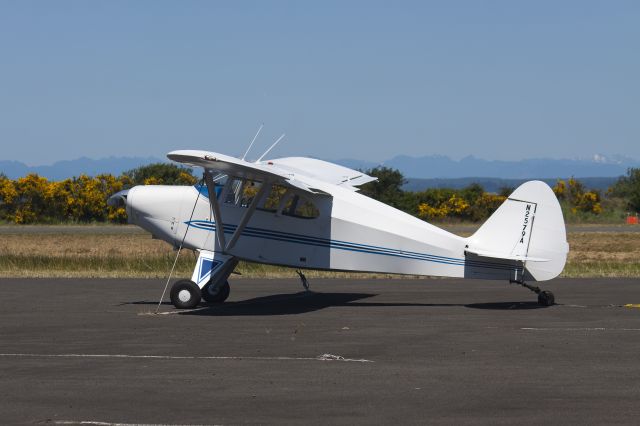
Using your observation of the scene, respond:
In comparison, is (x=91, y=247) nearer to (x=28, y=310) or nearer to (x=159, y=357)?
(x=28, y=310)

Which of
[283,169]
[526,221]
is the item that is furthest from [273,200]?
[526,221]

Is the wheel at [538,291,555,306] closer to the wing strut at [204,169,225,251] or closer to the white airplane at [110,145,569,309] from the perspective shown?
the white airplane at [110,145,569,309]

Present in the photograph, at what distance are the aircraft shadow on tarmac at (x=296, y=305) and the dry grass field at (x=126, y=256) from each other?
5725 mm

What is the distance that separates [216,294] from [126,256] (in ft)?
49.9

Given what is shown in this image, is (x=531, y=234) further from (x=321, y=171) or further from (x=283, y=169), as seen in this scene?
(x=321, y=171)

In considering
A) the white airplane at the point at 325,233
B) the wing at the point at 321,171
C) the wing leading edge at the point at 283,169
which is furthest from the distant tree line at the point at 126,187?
the white airplane at the point at 325,233

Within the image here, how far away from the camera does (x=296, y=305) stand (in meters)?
18.3

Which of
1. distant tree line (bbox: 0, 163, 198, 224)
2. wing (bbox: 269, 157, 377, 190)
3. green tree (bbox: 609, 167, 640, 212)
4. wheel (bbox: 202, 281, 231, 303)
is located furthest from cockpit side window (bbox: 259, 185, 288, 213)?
green tree (bbox: 609, 167, 640, 212)

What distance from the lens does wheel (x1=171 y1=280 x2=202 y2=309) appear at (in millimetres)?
17344

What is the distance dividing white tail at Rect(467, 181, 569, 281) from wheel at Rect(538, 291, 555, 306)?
571mm

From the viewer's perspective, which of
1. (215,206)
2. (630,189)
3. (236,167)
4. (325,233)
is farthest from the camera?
(630,189)

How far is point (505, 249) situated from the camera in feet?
56.3

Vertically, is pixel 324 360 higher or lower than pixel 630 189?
lower

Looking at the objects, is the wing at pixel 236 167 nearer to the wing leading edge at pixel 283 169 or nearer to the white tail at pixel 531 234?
the wing leading edge at pixel 283 169
